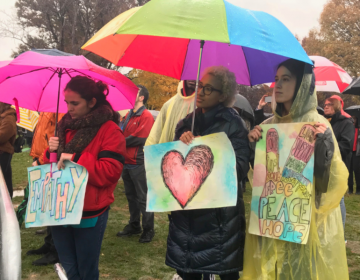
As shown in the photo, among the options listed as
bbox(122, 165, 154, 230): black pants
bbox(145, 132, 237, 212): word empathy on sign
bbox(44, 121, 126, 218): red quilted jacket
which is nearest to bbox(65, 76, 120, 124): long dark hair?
bbox(44, 121, 126, 218): red quilted jacket

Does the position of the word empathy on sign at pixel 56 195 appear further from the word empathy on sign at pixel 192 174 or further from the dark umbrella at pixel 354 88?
the dark umbrella at pixel 354 88

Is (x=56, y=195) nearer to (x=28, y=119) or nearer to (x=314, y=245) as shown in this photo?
(x=314, y=245)

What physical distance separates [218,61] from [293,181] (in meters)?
1.15

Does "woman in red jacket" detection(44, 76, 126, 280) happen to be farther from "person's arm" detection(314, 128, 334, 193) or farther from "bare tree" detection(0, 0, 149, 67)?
"bare tree" detection(0, 0, 149, 67)

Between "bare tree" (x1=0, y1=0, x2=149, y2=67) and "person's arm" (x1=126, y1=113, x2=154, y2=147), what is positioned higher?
"bare tree" (x1=0, y1=0, x2=149, y2=67)

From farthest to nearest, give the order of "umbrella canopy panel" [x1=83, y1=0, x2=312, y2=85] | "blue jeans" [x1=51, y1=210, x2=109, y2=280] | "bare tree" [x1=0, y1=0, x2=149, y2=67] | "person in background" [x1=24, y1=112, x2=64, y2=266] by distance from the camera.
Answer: "bare tree" [x1=0, y1=0, x2=149, y2=67] → "person in background" [x1=24, y1=112, x2=64, y2=266] → "blue jeans" [x1=51, y1=210, x2=109, y2=280] → "umbrella canopy panel" [x1=83, y1=0, x2=312, y2=85]

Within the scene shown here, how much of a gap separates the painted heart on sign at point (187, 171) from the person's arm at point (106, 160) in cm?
43

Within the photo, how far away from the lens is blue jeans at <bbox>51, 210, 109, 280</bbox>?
104 inches

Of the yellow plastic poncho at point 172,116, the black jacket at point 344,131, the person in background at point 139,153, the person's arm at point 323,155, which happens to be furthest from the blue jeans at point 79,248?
the black jacket at point 344,131

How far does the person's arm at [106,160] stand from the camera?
2.54 m

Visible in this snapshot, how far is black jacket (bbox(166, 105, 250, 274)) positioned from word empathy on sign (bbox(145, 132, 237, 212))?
0.18 m

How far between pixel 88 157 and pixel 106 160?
13 cm

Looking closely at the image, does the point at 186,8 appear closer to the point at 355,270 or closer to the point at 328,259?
the point at 328,259

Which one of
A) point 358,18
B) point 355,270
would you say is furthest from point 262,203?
point 358,18
